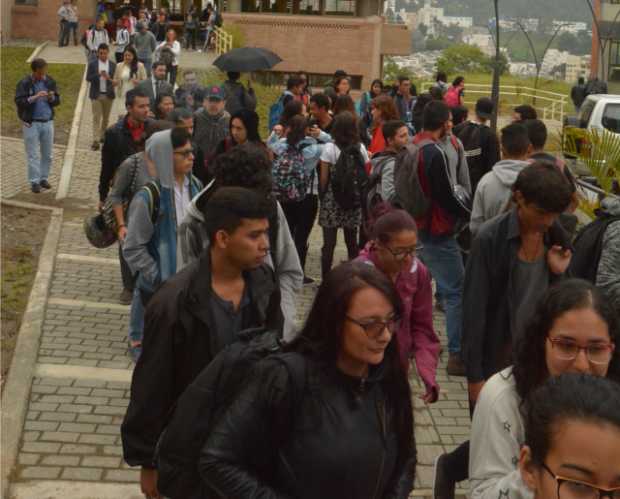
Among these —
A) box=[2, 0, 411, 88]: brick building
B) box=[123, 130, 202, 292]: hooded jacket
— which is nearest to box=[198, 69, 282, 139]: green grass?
box=[2, 0, 411, 88]: brick building

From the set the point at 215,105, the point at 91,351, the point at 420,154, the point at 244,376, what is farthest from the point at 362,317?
the point at 215,105

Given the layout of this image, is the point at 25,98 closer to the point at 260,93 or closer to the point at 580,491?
the point at 580,491

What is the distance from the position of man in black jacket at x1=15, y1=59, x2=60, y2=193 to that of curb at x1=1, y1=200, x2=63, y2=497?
3198mm

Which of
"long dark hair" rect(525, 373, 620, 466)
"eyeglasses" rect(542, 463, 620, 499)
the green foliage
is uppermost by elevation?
"long dark hair" rect(525, 373, 620, 466)

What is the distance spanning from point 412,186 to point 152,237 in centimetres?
238

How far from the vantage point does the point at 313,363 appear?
310cm

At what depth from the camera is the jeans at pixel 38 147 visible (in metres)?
14.1

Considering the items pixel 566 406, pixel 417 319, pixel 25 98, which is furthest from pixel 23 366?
pixel 25 98

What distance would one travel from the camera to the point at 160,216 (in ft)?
20.2

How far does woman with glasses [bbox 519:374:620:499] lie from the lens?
7.22ft

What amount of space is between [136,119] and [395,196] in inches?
109

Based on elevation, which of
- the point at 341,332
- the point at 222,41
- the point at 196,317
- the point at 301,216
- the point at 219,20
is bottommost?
the point at 301,216

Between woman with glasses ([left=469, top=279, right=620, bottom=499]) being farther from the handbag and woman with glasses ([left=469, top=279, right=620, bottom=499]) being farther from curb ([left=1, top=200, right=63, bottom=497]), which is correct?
the handbag

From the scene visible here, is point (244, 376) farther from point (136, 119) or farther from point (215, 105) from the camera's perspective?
point (215, 105)
